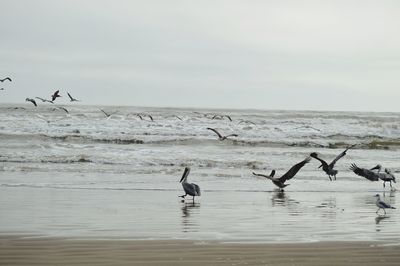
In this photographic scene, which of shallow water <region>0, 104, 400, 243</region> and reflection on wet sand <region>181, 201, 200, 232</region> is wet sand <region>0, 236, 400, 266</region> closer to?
shallow water <region>0, 104, 400, 243</region>

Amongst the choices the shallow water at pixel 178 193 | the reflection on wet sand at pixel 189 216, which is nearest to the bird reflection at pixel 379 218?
the shallow water at pixel 178 193

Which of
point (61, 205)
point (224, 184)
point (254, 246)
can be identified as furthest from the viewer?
point (224, 184)

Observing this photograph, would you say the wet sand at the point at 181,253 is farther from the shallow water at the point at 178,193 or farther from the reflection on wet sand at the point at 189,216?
the reflection on wet sand at the point at 189,216

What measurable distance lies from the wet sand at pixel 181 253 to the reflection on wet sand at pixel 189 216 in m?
1.05

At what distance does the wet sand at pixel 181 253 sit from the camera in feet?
19.7

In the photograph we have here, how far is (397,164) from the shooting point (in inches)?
784

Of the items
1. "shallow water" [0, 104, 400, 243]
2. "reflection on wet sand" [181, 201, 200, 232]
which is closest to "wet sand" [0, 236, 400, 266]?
"shallow water" [0, 104, 400, 243]

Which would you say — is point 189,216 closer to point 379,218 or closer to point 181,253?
point 379,218

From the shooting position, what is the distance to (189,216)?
927 centimetres

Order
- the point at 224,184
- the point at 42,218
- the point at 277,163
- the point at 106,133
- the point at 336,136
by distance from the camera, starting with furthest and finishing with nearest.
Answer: the point at 336,136, the point at 106,133, the point at 277,163, the point at 224,184, the point at 42,218

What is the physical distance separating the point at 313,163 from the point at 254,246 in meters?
12.5

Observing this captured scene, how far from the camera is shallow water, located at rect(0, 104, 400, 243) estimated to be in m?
8.02

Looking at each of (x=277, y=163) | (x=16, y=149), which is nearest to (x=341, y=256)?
(x=277, y=163)

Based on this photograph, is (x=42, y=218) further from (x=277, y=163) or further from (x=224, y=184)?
(x=277, y=163)
